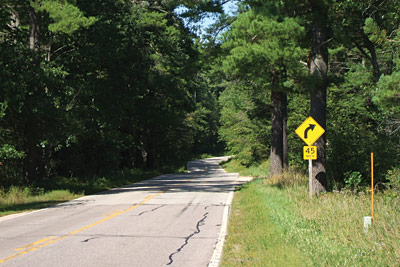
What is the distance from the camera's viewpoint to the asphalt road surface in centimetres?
735

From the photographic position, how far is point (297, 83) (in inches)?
583

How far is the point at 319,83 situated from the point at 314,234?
7.41 metres

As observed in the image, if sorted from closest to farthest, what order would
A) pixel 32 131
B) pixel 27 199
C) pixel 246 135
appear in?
1. pixel 27 199
2. pixel 32 131
3. pixel 246 135

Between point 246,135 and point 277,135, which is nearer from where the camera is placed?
point 277,135

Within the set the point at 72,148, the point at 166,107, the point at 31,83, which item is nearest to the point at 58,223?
the point at 31,83

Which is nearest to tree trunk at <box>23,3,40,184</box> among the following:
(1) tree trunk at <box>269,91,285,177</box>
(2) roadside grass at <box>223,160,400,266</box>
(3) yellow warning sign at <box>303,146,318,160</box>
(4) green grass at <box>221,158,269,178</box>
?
(2) roadside grass at <box>223,160,400,266</box>

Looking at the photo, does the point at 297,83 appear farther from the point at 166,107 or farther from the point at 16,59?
the point at 166,107

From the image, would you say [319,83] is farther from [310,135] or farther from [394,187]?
[394,187]

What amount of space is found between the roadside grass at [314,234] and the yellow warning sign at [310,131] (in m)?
1.85

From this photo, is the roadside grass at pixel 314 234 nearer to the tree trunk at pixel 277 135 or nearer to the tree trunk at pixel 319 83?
the tree trunk at pixel 319 83

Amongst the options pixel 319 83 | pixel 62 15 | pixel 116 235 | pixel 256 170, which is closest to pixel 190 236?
pixel 116 235

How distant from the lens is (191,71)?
21.0 meters

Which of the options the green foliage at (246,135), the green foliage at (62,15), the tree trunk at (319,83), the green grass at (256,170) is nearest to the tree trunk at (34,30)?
the green foliage at (62,15)

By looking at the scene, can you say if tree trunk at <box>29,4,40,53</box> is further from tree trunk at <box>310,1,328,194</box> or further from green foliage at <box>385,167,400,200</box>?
green foliage at <box>385,167,400,200</box>
